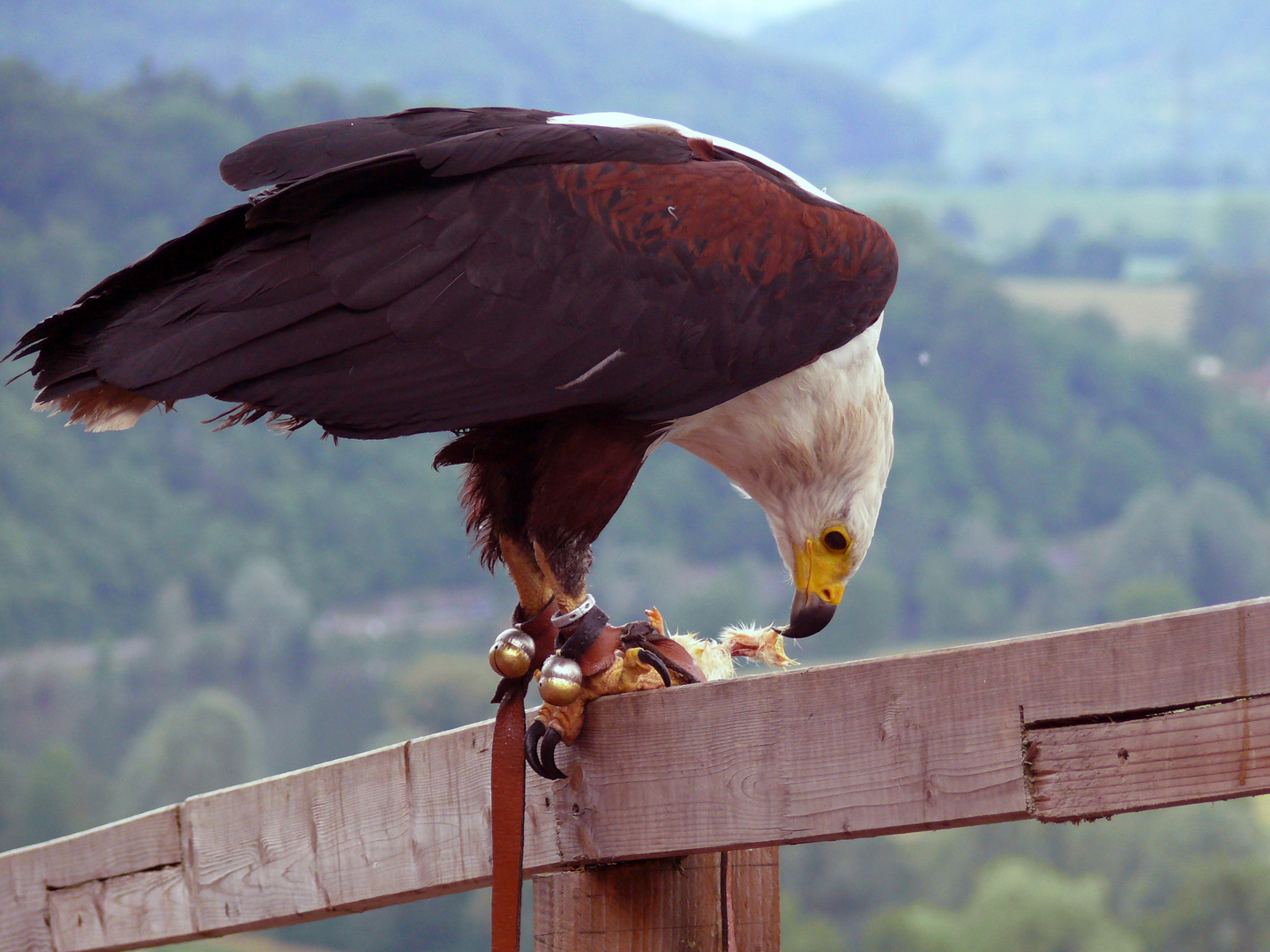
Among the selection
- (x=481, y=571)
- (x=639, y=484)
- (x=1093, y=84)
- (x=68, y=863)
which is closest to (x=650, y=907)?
(x=68, y=863)

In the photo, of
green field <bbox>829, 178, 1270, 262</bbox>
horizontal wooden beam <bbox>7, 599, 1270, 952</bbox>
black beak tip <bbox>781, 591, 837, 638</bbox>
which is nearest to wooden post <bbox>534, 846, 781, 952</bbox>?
horizontal wooden beam <bbox>7, 599, 1270, 952</bbox>

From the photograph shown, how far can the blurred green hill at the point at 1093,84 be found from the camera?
135125mm

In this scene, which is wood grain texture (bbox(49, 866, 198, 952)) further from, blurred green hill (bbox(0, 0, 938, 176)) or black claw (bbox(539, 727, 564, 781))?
blurred green hill (bbox(0, 0, 938, 176))

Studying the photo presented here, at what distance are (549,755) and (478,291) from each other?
0.73 meters

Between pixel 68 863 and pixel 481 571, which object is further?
pixel 481 571

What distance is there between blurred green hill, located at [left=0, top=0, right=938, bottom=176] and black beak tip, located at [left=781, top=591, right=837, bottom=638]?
9405 cm

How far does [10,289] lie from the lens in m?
57.0

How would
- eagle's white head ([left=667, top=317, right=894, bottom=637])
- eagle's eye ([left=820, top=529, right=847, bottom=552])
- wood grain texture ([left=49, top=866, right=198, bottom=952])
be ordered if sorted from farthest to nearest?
wood grain texture ([left=49, top=866, right=198, bottom=952]) → eagle's eye ([left=820, top=529, right=847, bottom=552]) → eagle's white head ([left=667, top=317, right=894, bottom=637])

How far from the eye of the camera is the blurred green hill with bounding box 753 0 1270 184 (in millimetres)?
135125

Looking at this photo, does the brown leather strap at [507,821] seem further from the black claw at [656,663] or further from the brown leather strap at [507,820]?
the black claw at [656,663]

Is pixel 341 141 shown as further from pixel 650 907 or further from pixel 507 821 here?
pixel 650 907

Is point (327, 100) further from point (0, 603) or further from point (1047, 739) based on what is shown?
point (1047, 739)

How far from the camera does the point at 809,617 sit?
2684 mm

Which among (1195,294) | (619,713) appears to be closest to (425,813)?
(619,713)
